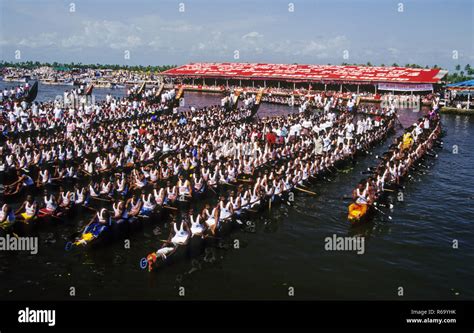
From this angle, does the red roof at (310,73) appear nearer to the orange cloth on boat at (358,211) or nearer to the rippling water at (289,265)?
the rippling water at (289,265)

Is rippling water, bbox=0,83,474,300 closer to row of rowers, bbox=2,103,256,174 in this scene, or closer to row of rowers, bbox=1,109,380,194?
row of rowers, bbox=1,109,380,194

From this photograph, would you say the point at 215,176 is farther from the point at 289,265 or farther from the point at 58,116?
the point at 58,116

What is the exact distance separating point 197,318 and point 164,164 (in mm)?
10267

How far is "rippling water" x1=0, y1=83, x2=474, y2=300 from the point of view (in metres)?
12.7

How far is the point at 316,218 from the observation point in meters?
18.7

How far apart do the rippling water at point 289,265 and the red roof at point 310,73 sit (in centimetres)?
4488

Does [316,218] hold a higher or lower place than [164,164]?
lower

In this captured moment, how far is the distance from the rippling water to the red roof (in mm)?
A: 44884

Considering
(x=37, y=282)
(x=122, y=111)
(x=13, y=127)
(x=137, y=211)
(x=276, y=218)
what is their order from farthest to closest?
(x=122, y=111)
(x=13, y=127)
(x=276, y=218)
(x=137, y=211)
(x=37, y=282)

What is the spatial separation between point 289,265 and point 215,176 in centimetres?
690

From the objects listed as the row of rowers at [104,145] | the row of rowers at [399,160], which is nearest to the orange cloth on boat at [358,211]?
the row of rowers at [399,160]

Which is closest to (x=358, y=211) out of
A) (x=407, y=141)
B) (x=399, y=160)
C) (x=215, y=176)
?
(x=215, y=176)

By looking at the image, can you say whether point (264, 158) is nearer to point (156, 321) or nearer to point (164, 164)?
point (164, 164)

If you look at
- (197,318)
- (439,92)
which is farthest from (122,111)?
(439,92)
